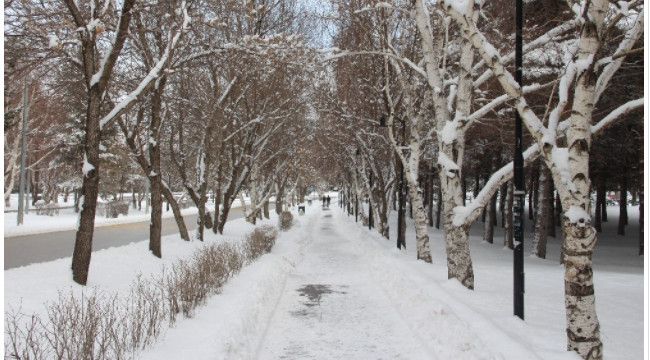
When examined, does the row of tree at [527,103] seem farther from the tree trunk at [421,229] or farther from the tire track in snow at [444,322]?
the tire track in snow at [444,322]

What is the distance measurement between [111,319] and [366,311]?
5.35m

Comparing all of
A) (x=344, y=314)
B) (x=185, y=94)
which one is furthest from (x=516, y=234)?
(x=185, y=94)

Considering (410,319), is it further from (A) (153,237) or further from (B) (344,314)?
(A) (153,237)

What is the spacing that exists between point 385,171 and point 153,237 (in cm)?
2325

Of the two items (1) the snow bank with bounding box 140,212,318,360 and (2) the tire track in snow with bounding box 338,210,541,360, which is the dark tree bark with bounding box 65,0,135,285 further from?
(2) the tire track in snow with bounding box 338,210,541,360

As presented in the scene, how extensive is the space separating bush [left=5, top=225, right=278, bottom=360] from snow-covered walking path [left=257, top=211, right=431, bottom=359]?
1313mm

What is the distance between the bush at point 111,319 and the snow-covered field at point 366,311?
0.81 feet

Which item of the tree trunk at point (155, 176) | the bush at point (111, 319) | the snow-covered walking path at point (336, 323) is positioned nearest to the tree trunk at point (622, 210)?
the snow-covered walking path at point (336, 323)

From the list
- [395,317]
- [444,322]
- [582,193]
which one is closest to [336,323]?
[395,317]

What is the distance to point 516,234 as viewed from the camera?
754 centimetres

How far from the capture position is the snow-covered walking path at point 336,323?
7.11 meters

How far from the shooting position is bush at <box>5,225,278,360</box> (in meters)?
5.03

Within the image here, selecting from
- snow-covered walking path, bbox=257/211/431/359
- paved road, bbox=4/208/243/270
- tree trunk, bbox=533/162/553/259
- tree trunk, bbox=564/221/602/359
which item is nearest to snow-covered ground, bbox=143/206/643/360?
snow-covered walking path, bbox=257/211/431/359

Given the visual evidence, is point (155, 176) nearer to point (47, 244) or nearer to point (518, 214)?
point (47, 244)
